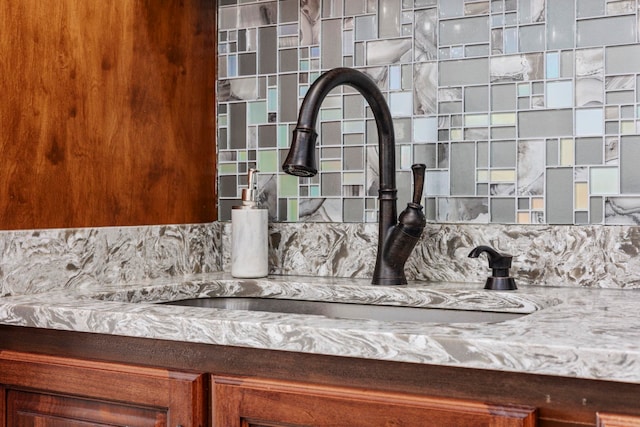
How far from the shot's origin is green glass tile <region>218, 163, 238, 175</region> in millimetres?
1713

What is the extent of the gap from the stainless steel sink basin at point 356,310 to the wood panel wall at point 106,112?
230 mm

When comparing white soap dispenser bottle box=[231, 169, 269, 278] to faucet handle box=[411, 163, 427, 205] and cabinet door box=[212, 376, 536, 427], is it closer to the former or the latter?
faucet handle box=[411, 163, 427, 205]

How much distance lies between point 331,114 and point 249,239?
1.06 feet

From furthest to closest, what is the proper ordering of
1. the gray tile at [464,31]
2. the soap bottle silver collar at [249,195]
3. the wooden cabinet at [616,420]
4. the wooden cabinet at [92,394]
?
the soap bottle silver collar at [249,195]
the gray tile at [464,31]
the wooden cabinet at [92,394]
the wooden cabinet at [616,420]

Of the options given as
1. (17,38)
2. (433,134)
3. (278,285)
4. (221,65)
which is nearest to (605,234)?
(433,134)

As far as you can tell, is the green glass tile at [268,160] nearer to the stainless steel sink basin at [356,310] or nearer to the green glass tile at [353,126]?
the green glass tile at [353,126]

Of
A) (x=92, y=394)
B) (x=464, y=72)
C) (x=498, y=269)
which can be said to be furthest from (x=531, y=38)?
(x=92, y=394)

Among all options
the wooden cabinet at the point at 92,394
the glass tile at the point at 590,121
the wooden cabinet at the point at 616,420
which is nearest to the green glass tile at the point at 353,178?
the glass tile at the point at 590,121

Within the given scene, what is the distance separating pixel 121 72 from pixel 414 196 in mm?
620

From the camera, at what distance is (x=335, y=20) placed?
1601mm

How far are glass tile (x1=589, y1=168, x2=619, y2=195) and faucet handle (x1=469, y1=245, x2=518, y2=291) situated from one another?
203 mm

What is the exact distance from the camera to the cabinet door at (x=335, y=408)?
2.68 feet

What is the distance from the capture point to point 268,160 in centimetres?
167

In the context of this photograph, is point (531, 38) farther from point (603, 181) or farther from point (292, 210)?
point (292, 210)
